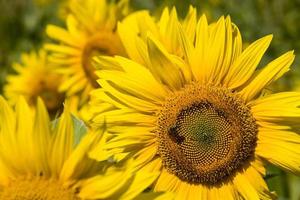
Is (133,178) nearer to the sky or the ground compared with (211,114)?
nearer to the ground

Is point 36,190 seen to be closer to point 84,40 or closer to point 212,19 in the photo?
point 84,40

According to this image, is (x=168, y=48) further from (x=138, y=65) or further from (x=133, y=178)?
(x=133, y=178)

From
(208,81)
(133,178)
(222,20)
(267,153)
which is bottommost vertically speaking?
(133,178)

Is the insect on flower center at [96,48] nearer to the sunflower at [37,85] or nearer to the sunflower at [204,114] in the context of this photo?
the sunflower at [37,85]

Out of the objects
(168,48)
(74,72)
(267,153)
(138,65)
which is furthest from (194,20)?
(74,72)

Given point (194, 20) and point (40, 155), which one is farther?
point (194, 20)

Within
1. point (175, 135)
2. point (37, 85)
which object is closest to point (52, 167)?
point (175, 135)

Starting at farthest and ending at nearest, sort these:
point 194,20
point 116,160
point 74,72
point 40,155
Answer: point 74,72 → point 194,20 → point 116,160 → point 40,155

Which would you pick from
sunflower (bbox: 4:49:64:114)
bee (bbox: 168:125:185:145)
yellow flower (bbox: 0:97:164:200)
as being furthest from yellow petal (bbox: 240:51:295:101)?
sunflower (bbox: 4:49:64:114)
